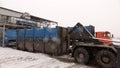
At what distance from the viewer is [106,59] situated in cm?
740

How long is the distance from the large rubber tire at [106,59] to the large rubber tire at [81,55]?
0.72 metres

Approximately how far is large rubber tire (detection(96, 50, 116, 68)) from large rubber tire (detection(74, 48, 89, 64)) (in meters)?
0.72

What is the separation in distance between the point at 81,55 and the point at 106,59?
5.14ft

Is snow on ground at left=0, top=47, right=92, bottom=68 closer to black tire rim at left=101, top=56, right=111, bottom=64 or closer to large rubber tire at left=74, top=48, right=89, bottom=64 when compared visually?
large rubber tire at left=74, top=48, right=89, bottom=64

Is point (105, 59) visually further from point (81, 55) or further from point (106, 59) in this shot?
point (81, 55)

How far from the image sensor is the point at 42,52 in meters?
12.1

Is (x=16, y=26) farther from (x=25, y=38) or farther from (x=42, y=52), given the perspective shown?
(x=42, y=52)

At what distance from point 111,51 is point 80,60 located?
1.97 metres

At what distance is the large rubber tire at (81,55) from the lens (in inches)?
325

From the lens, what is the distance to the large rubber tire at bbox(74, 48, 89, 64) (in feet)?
27.1

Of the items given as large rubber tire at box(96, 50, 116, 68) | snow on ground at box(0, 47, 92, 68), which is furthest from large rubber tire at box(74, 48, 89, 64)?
large rubber tire at box(96, 50, 116, 68)

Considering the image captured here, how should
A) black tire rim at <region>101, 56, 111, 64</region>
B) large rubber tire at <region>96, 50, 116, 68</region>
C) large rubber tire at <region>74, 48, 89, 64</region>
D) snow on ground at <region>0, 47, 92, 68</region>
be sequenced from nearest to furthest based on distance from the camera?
1. large rubber tire at <region>96, 50, 116, 68</region>
2. black tire rim at <region>101, 56, 111, 64</region>
3. snow on ground at <region>0, 47, 92, 68</region>
4. large rubber tire at <region>74, 48, 89, 64</region>

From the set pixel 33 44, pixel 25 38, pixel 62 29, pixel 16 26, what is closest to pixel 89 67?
pixel 62 29

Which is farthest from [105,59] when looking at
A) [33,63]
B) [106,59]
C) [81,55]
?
[33,63]
